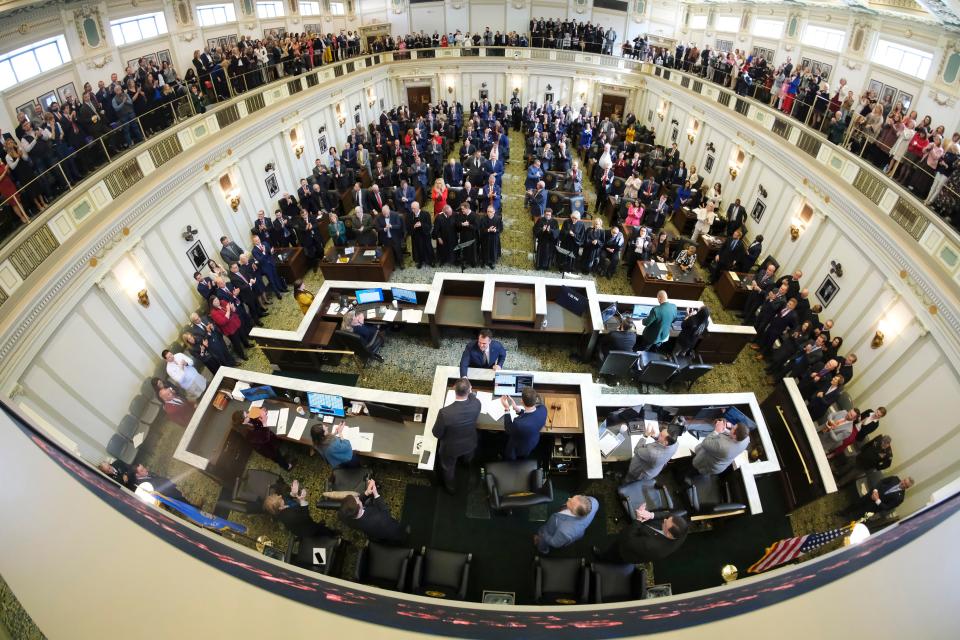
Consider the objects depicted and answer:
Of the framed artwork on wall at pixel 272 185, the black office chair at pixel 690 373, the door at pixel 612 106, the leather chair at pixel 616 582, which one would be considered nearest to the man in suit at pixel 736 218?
the black office chair at pixel 690 373

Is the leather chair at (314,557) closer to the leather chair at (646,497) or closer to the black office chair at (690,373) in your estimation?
the leather chair at (646,497)

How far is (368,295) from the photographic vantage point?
28.5 feet

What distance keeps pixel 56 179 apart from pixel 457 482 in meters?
8.21

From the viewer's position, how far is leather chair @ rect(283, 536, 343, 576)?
5.23 meters

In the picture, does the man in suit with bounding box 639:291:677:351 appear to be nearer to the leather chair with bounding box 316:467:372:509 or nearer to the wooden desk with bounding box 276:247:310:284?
the leather chair with bounding box 316:467:372:509

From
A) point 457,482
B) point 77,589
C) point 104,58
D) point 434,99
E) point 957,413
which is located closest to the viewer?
point 77,589

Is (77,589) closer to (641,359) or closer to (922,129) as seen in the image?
(641,359)

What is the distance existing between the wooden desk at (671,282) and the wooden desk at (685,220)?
3578 millimetres

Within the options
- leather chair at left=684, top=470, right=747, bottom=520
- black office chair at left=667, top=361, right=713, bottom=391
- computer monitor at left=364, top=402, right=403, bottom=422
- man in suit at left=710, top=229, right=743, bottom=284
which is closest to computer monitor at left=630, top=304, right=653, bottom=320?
black office chair at left=667, top=361, right=713, bottom=391

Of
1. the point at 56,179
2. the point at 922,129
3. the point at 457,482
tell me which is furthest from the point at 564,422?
the point at 922,129

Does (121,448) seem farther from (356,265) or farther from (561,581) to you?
(561,581)

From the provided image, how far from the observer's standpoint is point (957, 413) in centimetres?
603

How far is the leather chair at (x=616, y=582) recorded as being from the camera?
4.81 metres

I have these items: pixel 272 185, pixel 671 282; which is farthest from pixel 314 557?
pixel 272 185
